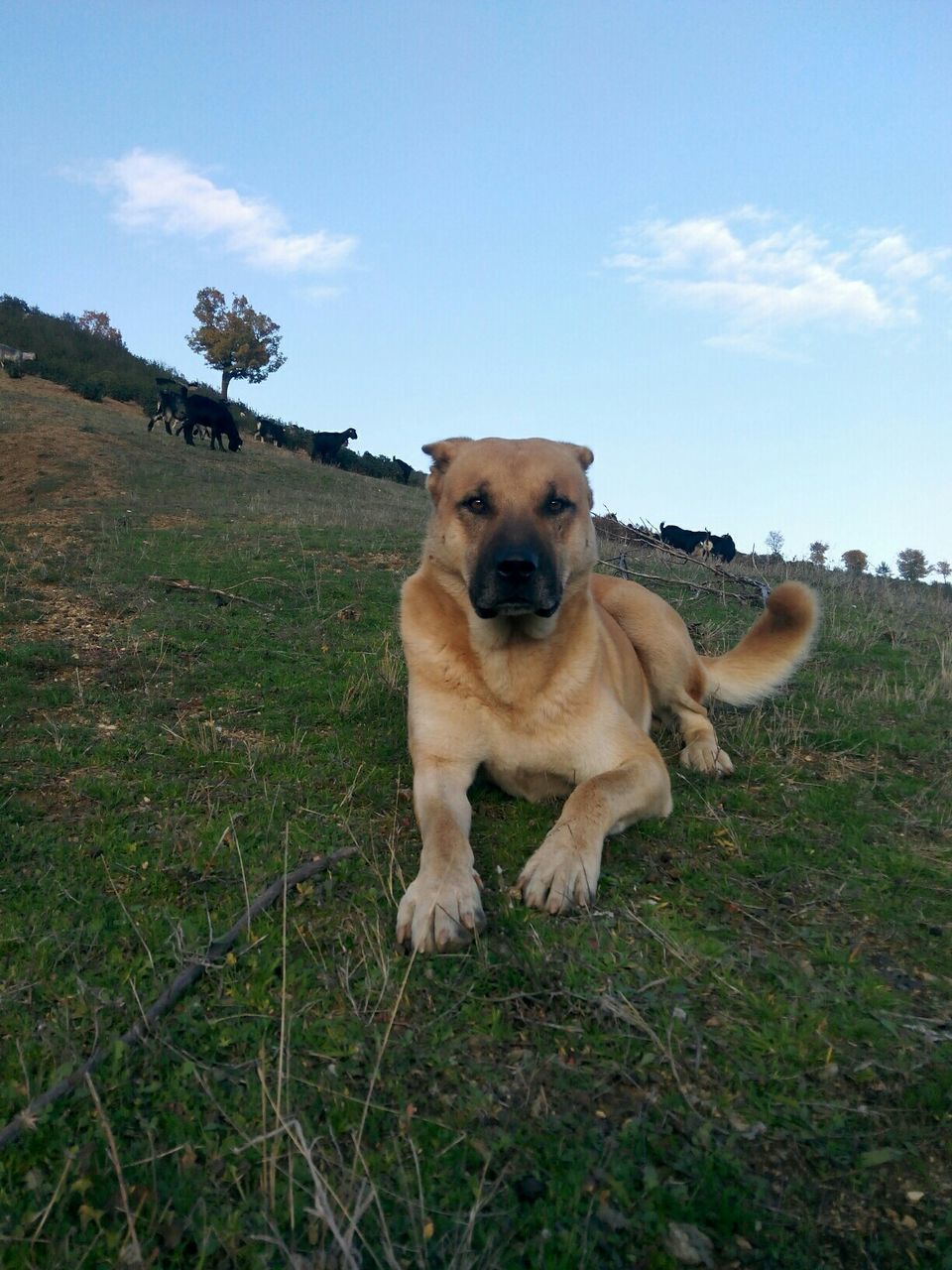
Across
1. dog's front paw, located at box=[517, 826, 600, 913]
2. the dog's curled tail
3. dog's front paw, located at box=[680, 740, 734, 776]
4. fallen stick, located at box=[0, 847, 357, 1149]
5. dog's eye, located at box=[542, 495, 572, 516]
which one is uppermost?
dog's eye, located at box=[542, 495, 572, 516]

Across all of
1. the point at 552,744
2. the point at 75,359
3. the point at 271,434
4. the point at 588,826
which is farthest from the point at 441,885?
the point at 75,359

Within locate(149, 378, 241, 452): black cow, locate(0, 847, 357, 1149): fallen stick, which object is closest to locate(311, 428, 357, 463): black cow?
locate(149, 378, 241, 452): black cow

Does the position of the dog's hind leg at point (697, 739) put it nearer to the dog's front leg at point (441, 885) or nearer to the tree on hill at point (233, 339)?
the dog's front leg at point (441, 885)

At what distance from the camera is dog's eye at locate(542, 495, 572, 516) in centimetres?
346

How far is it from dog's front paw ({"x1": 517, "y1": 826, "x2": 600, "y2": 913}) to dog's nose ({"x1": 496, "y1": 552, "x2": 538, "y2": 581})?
39.6 inches

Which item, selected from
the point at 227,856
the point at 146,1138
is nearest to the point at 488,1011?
the point at 146,1138

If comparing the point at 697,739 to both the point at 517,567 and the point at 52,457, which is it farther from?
the point at 52,457

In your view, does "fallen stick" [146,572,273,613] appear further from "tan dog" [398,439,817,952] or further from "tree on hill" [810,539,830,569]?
"tree on hill" [810,539,830,569]

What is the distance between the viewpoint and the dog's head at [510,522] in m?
3.11

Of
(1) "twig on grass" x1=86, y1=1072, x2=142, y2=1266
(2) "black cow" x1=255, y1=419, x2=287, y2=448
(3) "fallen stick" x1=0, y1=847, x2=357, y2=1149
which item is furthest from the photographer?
(2) "black cow" x1=255, y1=419, x2=287, y2=448

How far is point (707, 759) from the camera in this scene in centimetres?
391

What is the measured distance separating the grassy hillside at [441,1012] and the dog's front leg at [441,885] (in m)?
0.07

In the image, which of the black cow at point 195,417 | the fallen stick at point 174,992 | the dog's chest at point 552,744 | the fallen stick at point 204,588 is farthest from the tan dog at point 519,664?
the black cow at point 195,417

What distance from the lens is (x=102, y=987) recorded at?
1.92m
